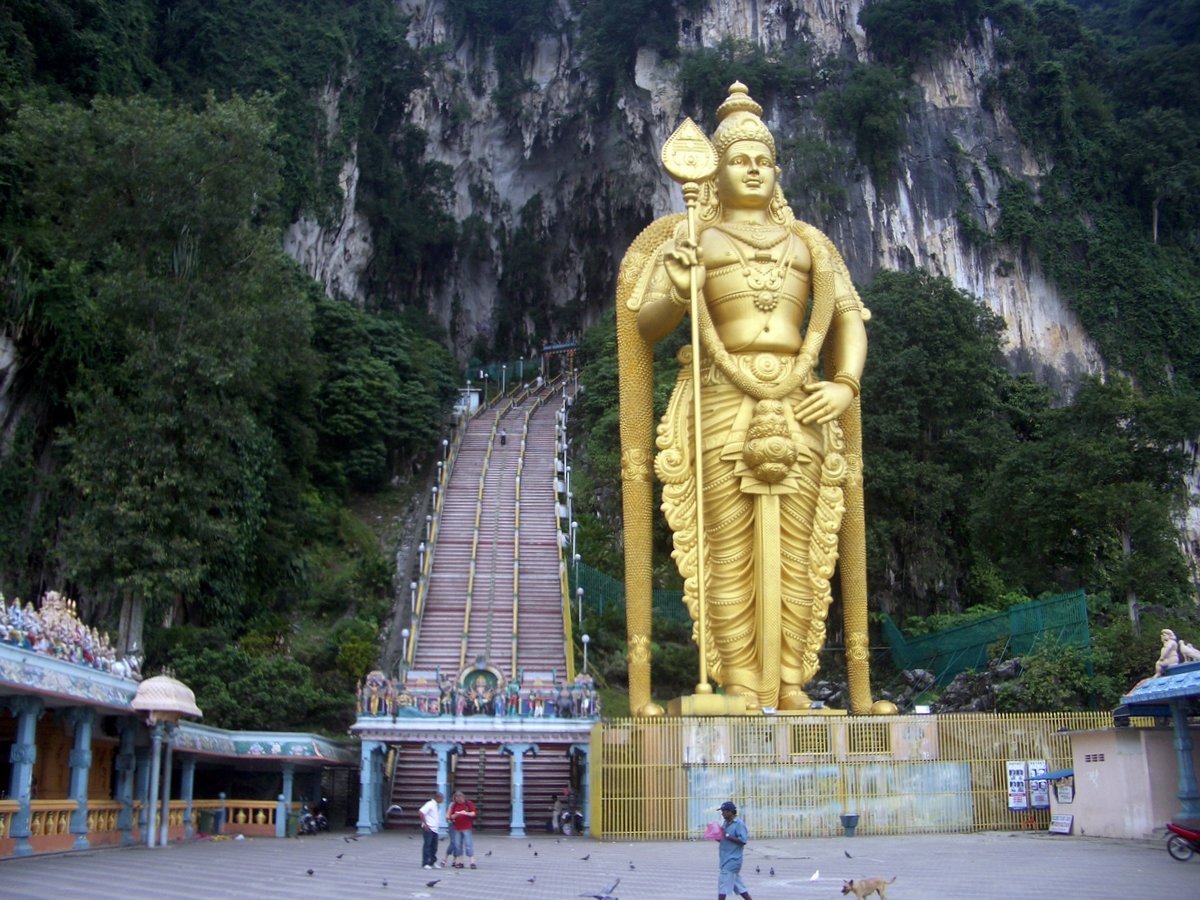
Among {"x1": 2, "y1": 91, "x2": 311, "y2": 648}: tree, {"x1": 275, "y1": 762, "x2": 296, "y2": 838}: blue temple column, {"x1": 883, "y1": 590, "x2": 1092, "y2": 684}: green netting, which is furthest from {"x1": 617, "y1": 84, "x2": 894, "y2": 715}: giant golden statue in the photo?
{"x1": 2, "y1": 91, "x2": 311, "y2": 648}: tree

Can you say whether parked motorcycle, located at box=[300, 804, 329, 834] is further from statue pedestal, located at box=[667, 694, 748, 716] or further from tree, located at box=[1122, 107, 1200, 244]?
tree, located at box=[1122, 107, 1200, 244]

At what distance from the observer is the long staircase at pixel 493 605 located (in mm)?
14219

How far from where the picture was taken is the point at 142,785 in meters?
11.7

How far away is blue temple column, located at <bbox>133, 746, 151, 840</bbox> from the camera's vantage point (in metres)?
11.2

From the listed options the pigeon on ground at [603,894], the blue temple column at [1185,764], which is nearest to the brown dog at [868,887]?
the pigeon on ground at [603,894]

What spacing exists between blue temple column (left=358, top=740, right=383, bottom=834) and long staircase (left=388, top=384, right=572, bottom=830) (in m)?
0.53

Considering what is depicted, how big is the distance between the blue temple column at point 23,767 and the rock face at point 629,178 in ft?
72.1

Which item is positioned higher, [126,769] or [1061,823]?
[126,769]

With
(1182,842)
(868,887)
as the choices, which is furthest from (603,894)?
(1182,842)

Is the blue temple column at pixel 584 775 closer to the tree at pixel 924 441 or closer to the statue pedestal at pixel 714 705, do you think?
the statue pedestal at pixel 714 705

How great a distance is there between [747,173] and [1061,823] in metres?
6.61

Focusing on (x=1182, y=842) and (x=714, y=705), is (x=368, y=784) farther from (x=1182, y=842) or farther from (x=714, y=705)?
(x=1182, y=842)

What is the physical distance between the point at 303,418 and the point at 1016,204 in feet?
59.8

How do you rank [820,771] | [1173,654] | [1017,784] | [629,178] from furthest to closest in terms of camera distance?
[629,178], [1017,784], [820,771], [1173,654]
